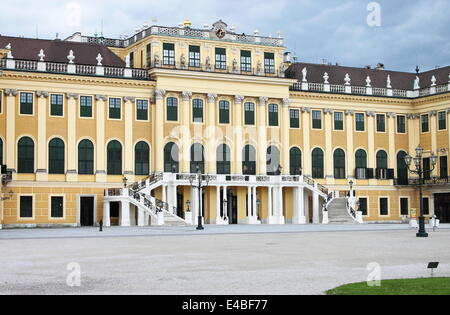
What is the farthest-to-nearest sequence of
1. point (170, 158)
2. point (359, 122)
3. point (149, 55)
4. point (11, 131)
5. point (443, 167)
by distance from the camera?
point (359, 122)
point (443, 167)
point (149, 55)
point (170, 158)
point (11, 131)

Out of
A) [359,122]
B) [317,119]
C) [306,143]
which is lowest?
[306,143]

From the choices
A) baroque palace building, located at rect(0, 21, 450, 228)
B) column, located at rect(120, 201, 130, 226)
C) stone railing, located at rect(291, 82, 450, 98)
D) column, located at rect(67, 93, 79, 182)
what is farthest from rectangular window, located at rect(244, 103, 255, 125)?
column, located at rect(67, 93, 79, 182)

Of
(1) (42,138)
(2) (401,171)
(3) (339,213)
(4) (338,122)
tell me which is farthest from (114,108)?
(2) (401,171)

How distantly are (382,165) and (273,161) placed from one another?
1252 centimetres

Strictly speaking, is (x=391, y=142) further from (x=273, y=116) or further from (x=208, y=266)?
(x=208, y=266)

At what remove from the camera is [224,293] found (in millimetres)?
15734

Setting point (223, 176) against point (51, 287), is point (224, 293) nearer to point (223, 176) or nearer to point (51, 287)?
point (51, 287)

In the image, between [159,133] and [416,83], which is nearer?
[159,133]

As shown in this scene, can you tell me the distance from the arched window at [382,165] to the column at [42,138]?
1263 inches

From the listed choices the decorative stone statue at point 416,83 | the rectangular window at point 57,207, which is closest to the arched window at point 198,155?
the rectangular window at point 57,207

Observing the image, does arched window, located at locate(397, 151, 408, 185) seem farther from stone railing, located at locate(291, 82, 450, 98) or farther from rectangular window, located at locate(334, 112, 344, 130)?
rectangular window, located at locate(334, 112, 344, 130)

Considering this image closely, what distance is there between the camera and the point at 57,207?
63.3m

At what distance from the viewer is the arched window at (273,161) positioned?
233 ft

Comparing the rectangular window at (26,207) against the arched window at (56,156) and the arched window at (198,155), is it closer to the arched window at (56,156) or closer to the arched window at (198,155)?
the arched window at (56,156)
